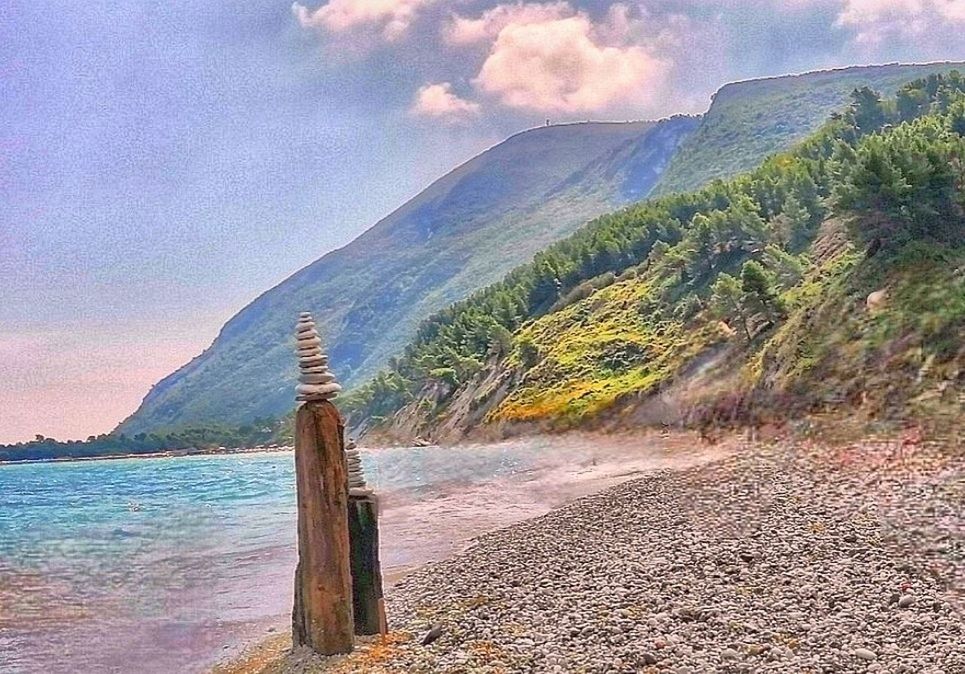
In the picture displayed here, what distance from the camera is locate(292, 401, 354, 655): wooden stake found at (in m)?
11.9

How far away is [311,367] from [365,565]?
2.80 metres

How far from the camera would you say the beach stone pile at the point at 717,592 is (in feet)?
35.2

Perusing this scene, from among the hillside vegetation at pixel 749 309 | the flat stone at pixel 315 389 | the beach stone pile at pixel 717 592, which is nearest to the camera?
the beach stone pile at pixel 717 592

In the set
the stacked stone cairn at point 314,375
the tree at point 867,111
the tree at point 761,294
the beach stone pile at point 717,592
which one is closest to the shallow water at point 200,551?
the beach stone pile at point 717,592

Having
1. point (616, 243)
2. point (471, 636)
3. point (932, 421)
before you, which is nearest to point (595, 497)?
point (932, 421)

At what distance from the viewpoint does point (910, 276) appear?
41656 mm

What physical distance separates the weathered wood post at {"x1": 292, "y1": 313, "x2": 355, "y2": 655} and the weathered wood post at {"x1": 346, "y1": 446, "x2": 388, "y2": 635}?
64 cm

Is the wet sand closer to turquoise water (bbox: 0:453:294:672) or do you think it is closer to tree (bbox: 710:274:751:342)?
turquoise water (bbox: 0:453:294:672)

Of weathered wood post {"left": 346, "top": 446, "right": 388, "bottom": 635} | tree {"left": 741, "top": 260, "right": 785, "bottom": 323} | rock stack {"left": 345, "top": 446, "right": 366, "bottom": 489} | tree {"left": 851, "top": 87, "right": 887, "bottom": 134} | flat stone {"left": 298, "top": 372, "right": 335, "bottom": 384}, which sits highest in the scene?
tree {"left": 851, "top": 87, "right": 887, "bottom": 134}

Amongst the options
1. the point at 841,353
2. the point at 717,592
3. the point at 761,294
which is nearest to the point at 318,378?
the point at 717,592

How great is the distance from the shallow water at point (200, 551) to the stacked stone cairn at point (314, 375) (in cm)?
496

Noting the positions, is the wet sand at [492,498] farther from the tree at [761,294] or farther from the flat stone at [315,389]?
the tree at [761,294]

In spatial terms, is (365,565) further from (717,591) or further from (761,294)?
(761,294)

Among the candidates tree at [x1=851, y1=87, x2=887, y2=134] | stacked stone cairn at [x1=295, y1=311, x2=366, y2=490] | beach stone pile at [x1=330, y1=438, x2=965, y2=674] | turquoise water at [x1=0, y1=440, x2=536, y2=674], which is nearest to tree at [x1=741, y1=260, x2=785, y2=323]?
turquoise water at [x1=0, y1=440, x2=536, y2=674]
